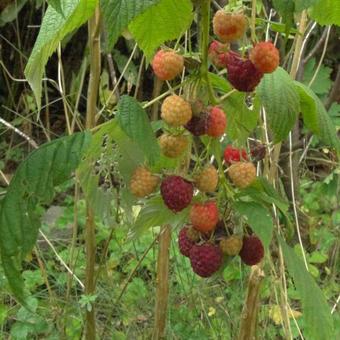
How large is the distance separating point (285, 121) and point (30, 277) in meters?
1.61

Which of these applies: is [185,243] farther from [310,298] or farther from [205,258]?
[310,298]

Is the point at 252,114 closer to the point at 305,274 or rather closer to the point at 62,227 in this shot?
the point at 305,274

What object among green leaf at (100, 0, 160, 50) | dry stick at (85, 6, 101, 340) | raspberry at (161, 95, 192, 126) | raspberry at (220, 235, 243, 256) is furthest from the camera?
dry stick at (85, 6, 101, 340)

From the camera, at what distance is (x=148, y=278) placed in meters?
2.40

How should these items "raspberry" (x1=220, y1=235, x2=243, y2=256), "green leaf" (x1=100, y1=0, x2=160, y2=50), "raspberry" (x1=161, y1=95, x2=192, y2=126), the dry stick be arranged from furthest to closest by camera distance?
the dry stick < "raspberry" (x1=220, y1=235, x2=243, y2=256) < "raspberry" (x1=161, y1=95, x2=192, y2=126) < "green leaf" (x1=100, y1=0, x2=160, y2=50)

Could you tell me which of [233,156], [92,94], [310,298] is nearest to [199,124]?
[233,156]

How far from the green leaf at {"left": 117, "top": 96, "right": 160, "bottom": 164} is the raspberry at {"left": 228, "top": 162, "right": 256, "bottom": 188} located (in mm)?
91

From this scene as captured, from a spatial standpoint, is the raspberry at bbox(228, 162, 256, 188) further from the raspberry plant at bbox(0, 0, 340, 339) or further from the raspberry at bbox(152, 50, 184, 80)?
the raspberry at bbox(152, 50, 184, 80)

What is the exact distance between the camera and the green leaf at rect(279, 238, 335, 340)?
85 cm

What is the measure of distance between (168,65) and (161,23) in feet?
0.19

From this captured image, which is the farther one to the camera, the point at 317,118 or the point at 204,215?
the point at 317,118

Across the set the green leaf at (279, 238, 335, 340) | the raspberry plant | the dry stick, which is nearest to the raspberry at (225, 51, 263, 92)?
the raspberry plant

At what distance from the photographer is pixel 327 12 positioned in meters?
0.77

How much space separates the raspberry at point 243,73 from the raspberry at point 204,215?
127mm
